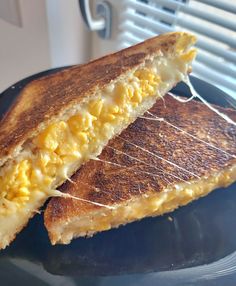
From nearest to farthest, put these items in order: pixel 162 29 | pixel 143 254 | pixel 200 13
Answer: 1. pixel 143 254
2. pixel 200 13
3. pixel 162 29

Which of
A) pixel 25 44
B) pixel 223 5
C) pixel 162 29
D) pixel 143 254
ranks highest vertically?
A: pixel 223 5

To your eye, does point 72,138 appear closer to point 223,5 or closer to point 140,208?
point 140,208

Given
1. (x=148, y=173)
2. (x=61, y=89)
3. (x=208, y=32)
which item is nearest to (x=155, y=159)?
(x=148, y=173)

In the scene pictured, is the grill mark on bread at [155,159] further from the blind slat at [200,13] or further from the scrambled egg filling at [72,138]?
the blind slat at [200,13]

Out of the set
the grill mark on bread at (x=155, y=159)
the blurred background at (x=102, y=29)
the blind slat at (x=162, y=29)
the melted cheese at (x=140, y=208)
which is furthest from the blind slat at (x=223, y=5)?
the melted cheese at (x=140, y=208)

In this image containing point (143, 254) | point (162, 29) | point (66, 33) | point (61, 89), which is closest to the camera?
point (143, 254)

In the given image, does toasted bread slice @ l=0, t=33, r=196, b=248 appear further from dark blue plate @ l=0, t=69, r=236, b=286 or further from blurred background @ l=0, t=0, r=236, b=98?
blurred background @ l=0, t=0, r=236, b=98

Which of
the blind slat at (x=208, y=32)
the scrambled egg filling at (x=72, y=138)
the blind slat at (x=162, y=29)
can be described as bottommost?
the scrambled egg filling at (x=72, y=138)
